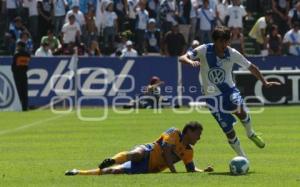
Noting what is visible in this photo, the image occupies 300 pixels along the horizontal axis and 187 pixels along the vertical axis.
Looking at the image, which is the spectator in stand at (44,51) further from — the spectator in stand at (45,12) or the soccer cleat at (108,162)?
the soccer cleat at (108,162)

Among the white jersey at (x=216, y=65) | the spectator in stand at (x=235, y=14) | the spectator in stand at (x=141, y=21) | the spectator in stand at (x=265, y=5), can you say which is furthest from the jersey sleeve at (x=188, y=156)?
the spectator in stand at (x=265, y=5)

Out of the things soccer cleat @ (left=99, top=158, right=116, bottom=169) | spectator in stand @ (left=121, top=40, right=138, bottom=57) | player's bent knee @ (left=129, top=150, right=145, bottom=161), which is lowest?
soccer cleat @ (left=99, top=158, right=116, bottom=169)

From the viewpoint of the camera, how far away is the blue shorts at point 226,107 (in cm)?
1609

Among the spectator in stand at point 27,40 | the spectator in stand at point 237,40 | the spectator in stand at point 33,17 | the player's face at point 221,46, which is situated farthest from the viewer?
the spectator in stand at point 33,17

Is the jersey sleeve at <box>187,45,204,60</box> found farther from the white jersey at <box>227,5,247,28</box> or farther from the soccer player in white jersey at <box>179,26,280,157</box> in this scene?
the white jersey at <box>227,5,247,28</box>

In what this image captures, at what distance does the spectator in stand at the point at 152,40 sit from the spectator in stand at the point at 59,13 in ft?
10.6

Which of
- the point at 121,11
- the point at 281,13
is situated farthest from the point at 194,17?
the point at 281,13

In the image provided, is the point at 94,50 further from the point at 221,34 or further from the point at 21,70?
the point at 221,34

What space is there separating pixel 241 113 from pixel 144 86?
18483 millimetres

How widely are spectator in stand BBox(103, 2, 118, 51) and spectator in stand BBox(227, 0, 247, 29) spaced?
4295mm

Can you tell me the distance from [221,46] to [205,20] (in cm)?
2063

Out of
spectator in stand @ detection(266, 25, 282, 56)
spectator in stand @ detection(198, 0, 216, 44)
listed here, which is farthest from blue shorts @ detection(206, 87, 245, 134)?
spectator in stand @ detection(266, 25, 282, 56)

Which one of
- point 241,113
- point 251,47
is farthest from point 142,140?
point 251,47

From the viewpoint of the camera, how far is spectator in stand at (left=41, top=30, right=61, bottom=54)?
1398 inches
